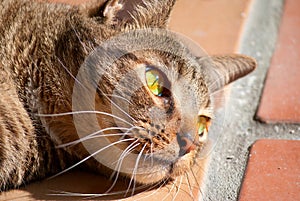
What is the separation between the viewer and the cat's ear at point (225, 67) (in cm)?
194

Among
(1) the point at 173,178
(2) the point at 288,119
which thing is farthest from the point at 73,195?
(2) the point at 288,119

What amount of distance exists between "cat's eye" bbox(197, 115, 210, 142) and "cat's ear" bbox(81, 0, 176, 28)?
0.96ft

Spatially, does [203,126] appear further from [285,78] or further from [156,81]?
[285,78]

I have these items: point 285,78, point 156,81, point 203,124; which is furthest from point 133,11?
point 285,78

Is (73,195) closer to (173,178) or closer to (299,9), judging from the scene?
(173,178)

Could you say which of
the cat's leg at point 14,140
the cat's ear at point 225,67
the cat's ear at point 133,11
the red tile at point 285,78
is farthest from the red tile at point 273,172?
the cat's leg at point 14,140

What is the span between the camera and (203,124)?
6.06 ft

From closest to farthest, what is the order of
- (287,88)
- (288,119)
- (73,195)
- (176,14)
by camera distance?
(73,195) → (288,119) → (287,88) → (176,14)

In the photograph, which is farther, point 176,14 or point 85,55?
point 176,14

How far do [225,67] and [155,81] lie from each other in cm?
35

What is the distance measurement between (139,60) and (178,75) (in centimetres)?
11

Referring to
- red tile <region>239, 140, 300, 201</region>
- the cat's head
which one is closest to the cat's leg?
the cat's head

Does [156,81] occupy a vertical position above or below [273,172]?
above

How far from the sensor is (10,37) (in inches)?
68.9
